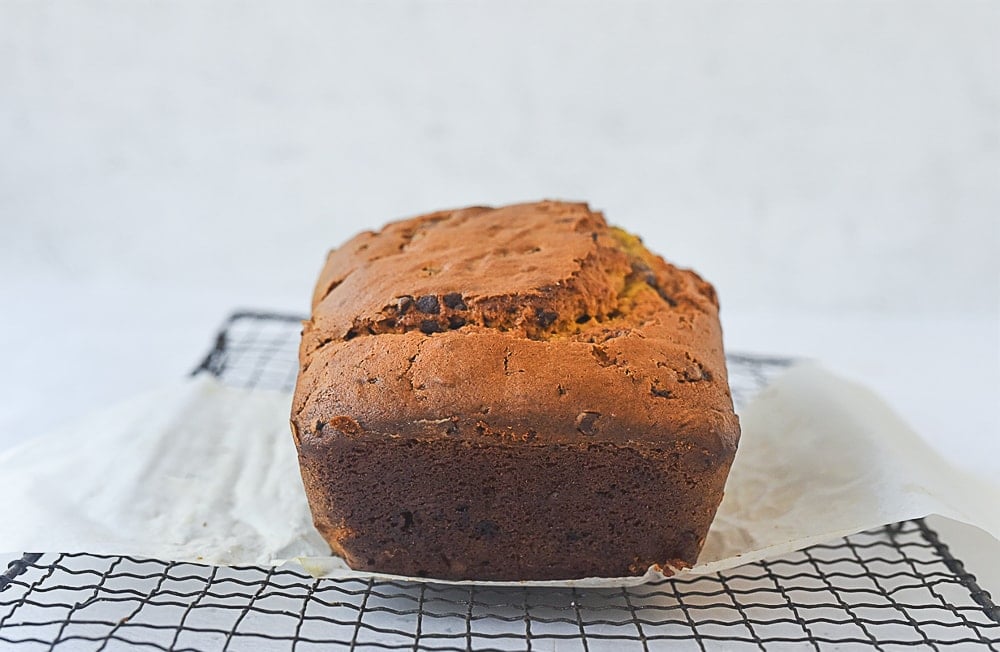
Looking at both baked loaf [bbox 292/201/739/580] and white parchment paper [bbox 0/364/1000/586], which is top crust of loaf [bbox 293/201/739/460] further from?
white parchment paper [bbox 0/364/1000/586]

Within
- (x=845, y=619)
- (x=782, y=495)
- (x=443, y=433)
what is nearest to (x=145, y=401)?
(x=443, y=433)

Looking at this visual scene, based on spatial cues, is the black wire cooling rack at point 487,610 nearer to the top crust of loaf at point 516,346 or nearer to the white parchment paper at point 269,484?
the white parchment paper at point 269,484

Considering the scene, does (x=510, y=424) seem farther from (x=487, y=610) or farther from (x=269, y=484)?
(x=269, y=484)

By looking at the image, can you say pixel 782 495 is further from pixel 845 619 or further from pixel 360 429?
pixel 360 429

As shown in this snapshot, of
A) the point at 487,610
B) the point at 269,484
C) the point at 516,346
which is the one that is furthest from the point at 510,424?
the point at 269,484

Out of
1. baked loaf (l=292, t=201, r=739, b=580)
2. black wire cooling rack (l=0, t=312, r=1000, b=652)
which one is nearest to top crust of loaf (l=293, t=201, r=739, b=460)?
baked loaf (l=292, t=201, r=739, b=580)
